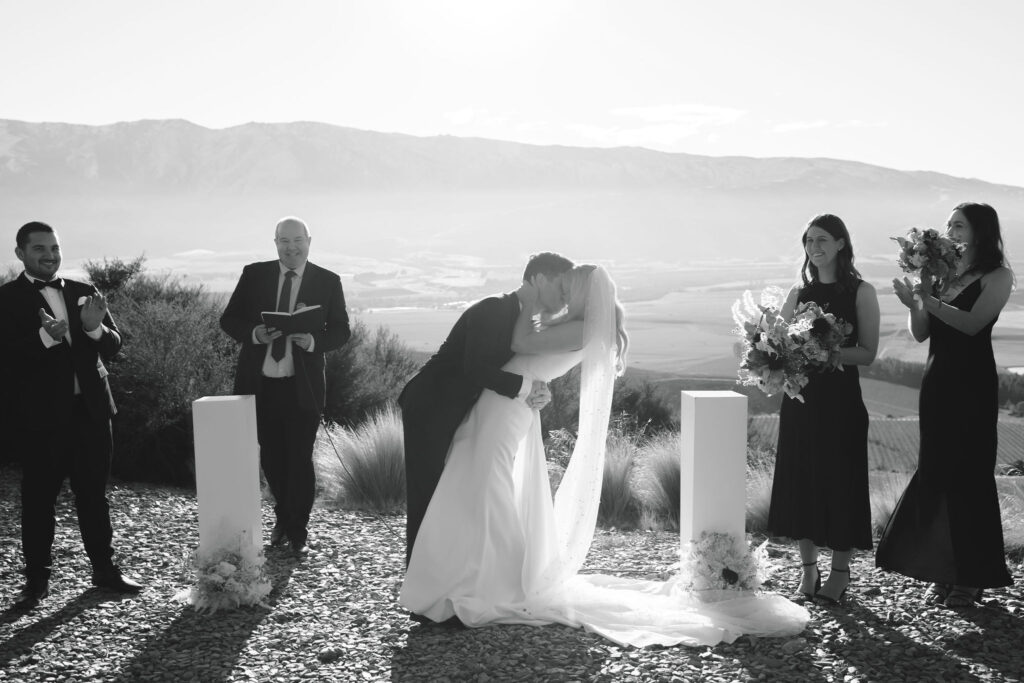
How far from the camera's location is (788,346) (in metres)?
4.08

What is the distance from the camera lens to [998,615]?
14.0ft

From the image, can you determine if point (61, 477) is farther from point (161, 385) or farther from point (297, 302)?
point (161, 385)

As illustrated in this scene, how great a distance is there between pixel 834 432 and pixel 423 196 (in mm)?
57349

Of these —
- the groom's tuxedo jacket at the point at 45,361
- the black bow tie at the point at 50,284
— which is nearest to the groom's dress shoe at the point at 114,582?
the groom's tuxedo jacket at the point at 45,361

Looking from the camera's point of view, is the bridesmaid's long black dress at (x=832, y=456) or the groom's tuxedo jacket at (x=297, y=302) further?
the groom's tuxedo jacket at (x=297, y=302)

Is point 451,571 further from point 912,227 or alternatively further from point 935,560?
point 912,227

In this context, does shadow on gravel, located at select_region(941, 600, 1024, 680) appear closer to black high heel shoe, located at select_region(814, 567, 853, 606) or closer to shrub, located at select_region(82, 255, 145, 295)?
black high heel shoe, located at select_region(814, 567, 853, 606)

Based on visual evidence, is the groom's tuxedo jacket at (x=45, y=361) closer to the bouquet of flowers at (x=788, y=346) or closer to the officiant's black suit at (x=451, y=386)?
the officiant's black suit at (x=451, y=386)

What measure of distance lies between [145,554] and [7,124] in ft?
208

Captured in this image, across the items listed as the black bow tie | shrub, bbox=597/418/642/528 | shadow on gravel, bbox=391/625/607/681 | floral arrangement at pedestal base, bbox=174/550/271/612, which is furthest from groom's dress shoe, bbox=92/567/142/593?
shrub, bbox=597/418/642/528

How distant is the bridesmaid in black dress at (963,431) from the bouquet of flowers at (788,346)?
50 centimetres

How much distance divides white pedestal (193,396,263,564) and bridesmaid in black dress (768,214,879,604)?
115 inches

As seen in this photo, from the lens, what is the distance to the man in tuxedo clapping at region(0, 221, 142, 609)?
4461mm

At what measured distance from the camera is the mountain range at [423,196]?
163 feet
